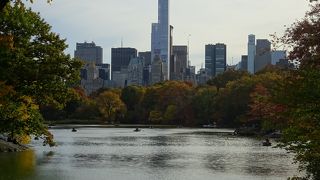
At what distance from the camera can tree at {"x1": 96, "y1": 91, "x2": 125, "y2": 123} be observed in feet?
486

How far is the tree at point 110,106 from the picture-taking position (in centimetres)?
14825

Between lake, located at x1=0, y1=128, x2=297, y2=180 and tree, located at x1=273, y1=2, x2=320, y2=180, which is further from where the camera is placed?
lake, located at x1=0, y1=128, x2=297, y2=180

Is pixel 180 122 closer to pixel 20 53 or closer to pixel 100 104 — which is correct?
pixel 100 104

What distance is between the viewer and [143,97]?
154125 millimetres

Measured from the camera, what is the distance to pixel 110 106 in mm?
148375

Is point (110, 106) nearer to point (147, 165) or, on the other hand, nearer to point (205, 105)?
point (205, 105)

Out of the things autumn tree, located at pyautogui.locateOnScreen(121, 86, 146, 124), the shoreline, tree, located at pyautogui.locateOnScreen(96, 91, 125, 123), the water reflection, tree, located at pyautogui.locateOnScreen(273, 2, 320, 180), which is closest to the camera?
tree, located at pyautogui.locateOnScreen(273, 2, 320, 180)

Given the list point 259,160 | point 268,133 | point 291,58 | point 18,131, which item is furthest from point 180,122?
point 291,58

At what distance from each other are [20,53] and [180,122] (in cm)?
11587

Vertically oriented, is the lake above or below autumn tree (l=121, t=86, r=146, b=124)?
below

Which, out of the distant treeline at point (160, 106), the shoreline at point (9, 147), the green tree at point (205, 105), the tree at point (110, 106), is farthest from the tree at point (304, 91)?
the tree at point (110, 106)

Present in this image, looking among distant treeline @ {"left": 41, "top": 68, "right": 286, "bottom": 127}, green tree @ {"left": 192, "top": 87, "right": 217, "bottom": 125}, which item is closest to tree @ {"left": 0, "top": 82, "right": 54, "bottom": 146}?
distant treeline @ {"left": 41, "top": 68, "right": 286, "bottom": 127}

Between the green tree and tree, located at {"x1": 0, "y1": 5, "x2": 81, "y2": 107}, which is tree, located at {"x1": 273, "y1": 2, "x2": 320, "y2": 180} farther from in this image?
the green tree

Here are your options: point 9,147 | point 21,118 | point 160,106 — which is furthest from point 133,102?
point 21,118
